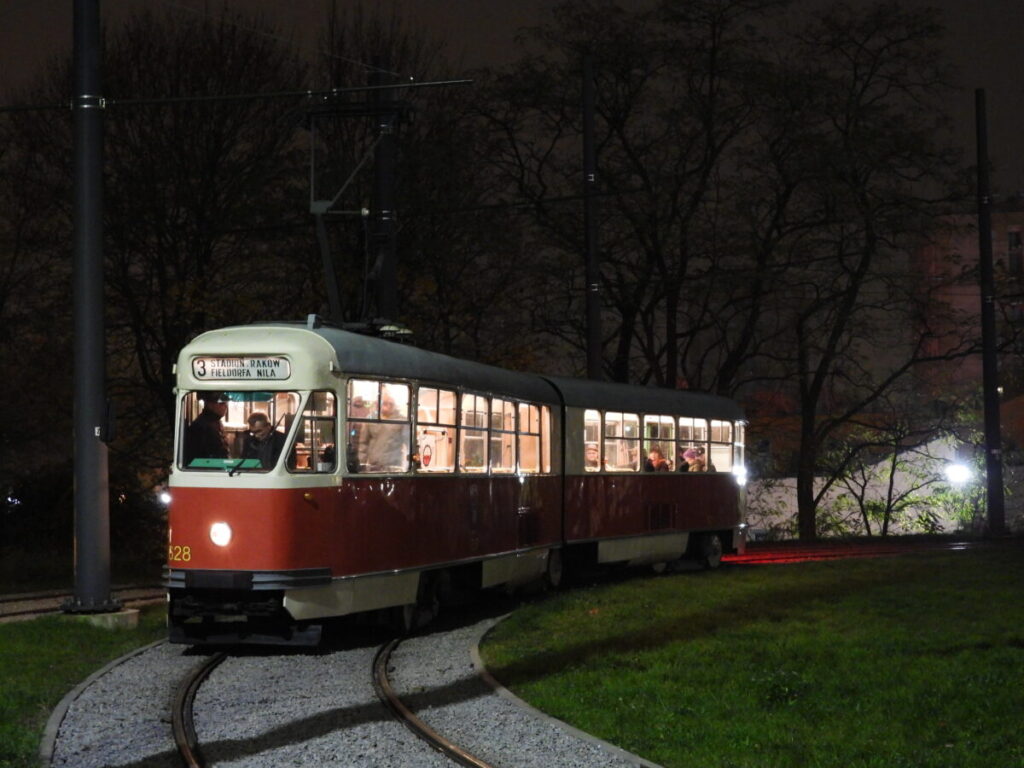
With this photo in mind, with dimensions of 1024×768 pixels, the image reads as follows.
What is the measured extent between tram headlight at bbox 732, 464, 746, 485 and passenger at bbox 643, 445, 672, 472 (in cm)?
309

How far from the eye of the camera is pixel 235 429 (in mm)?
13953

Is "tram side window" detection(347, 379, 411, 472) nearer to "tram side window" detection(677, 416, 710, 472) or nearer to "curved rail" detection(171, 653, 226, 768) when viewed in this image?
"curved rail" detection(171, 653, 226, 768)

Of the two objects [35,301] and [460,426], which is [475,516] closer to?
[460,426]

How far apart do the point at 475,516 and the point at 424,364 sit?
2212 mm

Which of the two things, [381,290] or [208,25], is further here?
[208,25]

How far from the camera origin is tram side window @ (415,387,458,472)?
1570cm

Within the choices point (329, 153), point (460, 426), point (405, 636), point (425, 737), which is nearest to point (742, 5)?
point (329, 153)

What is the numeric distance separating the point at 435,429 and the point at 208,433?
2.86m

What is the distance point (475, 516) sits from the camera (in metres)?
17.3

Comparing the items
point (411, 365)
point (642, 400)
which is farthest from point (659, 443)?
point (411, 365)

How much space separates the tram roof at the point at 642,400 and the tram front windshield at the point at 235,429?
290 inches

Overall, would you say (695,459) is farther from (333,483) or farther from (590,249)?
(333,483)

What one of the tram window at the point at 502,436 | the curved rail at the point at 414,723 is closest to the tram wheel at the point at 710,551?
the tram window at the point at 502,436

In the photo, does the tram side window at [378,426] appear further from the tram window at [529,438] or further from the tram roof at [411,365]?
the tram window at [529,438]
